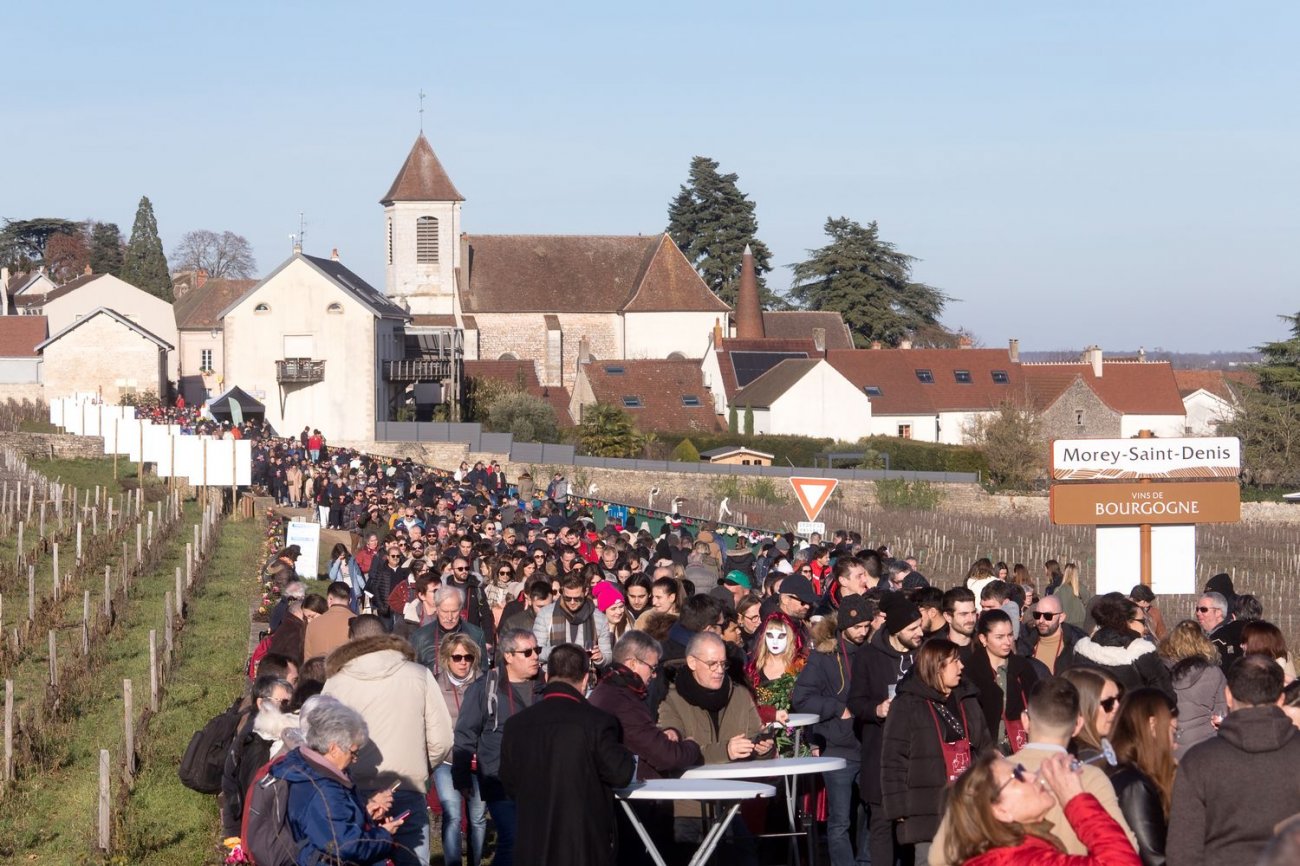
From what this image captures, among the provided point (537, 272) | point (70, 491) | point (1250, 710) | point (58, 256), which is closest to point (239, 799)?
point (1250, 710)

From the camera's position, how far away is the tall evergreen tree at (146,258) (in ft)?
357

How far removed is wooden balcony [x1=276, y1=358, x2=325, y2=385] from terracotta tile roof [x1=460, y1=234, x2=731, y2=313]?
69.8 feet

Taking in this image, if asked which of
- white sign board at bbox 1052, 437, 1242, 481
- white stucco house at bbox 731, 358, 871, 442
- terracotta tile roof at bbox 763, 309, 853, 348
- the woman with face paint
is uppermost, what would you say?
terracotta tile roof at bbox 763, 309, 853, 348

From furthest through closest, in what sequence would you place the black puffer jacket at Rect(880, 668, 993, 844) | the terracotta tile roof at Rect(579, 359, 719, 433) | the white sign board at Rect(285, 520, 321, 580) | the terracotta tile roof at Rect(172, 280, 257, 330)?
the terracotta tile roof at Rect(172, 280, 257, 330) < the terracotta tile roof at Rect(579, 359, 719, 433) < the white sign board at Rect(285, 520, 321, 580) < the black puffer jacket at Rect(880, 668, 993, 844)

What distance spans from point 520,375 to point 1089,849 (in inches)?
2921

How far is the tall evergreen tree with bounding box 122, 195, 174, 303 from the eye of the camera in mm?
108812

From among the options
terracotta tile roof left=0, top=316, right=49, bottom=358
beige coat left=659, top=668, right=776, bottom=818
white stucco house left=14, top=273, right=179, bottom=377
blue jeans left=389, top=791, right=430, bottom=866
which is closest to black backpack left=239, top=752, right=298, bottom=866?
blue jeans left=389, top=791, right=430, bottom=866

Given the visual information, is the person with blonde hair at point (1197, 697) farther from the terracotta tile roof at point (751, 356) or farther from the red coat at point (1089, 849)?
the terracotta tile roof at point (751, 356)

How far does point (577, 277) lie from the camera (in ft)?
293

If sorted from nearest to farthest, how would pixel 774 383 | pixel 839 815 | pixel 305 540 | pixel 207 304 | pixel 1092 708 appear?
pixel 1092 708 → pixel 839 815 → pixel 305 540 → pixel 774 383 → pixel 207 304

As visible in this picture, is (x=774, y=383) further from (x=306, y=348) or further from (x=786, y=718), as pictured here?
(x=786, y=718)

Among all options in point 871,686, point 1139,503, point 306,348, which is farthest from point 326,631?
point 306,348

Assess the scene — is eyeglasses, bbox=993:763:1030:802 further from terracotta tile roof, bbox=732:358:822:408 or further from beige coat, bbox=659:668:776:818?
terracotta tile roof, bbox=732:358:822:408

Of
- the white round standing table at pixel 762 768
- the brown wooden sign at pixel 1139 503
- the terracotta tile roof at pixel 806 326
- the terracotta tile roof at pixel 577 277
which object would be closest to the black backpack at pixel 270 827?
the white round standing table at pixel 762 768
